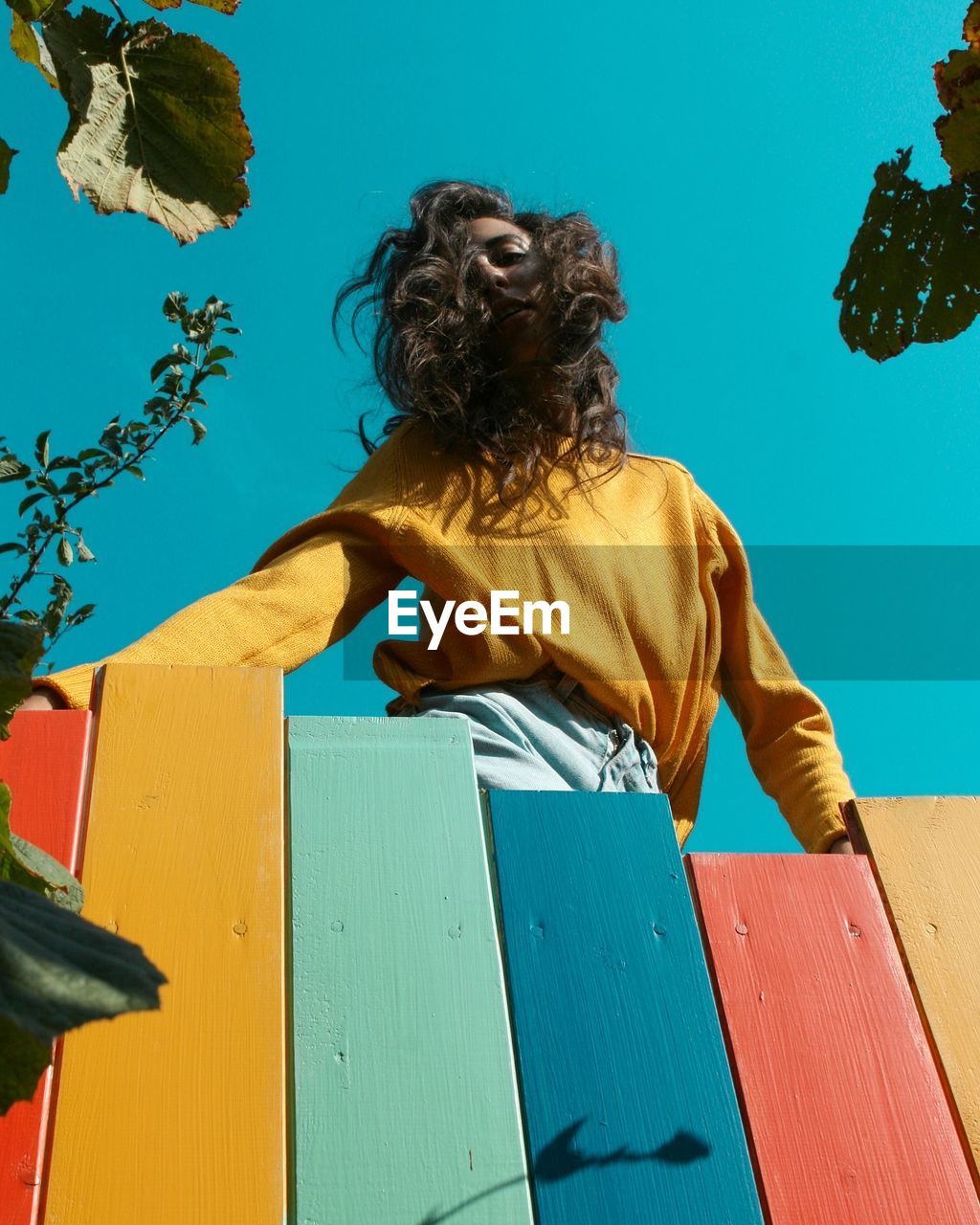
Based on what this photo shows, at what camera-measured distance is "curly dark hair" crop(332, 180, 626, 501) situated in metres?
2.46

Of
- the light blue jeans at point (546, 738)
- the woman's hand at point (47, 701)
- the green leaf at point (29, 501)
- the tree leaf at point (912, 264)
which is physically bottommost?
the tree leaf at point (912, 264)

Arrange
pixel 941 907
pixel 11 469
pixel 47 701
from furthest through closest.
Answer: pixel 11 469 → pixel 47 701 → pixel 941 907

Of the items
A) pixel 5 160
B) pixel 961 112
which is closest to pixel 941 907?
pixel 961 112

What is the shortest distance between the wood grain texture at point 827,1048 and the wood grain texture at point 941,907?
2 cm

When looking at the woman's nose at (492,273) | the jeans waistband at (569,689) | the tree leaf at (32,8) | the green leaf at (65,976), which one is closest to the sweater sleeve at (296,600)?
the jeans waistband at (569,689)

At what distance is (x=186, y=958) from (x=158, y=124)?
68cm

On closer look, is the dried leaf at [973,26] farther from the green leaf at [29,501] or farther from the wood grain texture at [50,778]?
the green leaf at [29,501]

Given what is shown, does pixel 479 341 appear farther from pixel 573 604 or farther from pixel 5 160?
pixel 5 160

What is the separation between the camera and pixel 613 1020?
1235 mm

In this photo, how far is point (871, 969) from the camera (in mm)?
1355

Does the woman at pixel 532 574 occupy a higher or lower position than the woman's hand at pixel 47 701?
higher

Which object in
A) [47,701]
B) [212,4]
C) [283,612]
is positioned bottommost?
[212,4]

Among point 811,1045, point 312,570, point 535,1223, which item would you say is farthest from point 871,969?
point 312,570

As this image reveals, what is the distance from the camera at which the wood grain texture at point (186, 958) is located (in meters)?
1.08
